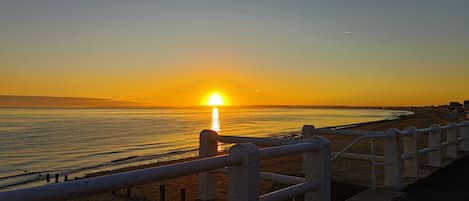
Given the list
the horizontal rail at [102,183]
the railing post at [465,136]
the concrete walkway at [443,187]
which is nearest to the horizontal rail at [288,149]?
the horizontal rail at [102,183]

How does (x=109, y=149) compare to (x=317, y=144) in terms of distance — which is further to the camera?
(x=109, y=149)

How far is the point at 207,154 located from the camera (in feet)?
Result: 18.9

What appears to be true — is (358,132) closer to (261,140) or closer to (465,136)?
(261,140)

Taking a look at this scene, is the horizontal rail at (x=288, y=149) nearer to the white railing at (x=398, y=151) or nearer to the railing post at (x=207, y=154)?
the railing post at (x=207, y=154)

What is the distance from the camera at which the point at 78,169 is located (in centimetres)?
2198

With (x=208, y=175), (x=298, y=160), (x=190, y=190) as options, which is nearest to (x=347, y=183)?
(x=208, y=175)

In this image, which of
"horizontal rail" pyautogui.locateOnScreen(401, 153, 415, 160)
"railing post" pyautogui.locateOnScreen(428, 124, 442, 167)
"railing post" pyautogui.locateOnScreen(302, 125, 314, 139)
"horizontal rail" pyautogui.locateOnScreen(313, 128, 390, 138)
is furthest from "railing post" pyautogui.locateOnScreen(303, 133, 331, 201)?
"railing post" pyautogui.locateOnScreen(428, 124, 442, 167)

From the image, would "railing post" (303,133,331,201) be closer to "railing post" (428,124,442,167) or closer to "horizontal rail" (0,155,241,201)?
"horizontal rail" (0,155,241,201)

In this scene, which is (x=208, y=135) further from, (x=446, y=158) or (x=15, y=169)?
(x=15, y=169)

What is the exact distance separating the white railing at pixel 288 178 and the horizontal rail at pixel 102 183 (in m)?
0.42

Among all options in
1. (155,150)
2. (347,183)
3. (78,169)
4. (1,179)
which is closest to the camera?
(347,183)

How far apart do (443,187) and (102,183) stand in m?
7.00

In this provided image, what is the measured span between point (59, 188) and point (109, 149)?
1253 inches

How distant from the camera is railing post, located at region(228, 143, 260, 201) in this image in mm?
3639
